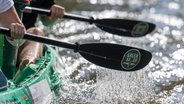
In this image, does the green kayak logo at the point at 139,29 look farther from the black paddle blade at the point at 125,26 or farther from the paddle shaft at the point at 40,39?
the paddle shaft at the point at 40,39

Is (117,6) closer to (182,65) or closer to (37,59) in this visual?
(182,65)

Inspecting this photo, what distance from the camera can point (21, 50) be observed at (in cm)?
631

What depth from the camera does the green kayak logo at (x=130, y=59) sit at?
5.96 m

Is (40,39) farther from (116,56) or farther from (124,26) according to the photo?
(124,26)

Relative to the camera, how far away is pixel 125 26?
6867mm

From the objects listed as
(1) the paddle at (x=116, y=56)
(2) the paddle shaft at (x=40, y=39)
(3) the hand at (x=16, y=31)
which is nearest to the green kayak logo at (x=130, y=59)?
(1) the paddle at (x=116, y=56)

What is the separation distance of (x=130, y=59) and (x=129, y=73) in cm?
49

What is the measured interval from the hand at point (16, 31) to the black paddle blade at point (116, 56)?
A: 0.84 metres

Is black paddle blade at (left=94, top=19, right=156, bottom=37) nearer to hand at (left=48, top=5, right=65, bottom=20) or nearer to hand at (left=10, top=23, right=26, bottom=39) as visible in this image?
hand at (left=48, top=5, right=65, bottom=20)

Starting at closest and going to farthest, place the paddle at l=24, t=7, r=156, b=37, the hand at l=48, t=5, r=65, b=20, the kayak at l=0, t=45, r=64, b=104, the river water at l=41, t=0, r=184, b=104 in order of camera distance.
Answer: the kayak at l=0, t=45, r=64, b=104 < the river water at l=41, t=0, r=184, b=104 < the hand at l=48, t=5, r=65, b=20 < the paddle at l=24, t=7, r=156, b=37

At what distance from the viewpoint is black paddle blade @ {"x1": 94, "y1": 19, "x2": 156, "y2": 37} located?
22.3 feet

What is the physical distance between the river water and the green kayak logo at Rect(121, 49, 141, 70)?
359 millimetres

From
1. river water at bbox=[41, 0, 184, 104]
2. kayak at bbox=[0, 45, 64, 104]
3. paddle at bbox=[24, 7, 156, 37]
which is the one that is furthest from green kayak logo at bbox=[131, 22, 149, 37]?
kayak at bbox=[0, 45, 64, 104]

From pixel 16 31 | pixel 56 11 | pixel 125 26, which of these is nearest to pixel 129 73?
pixel 125 26
